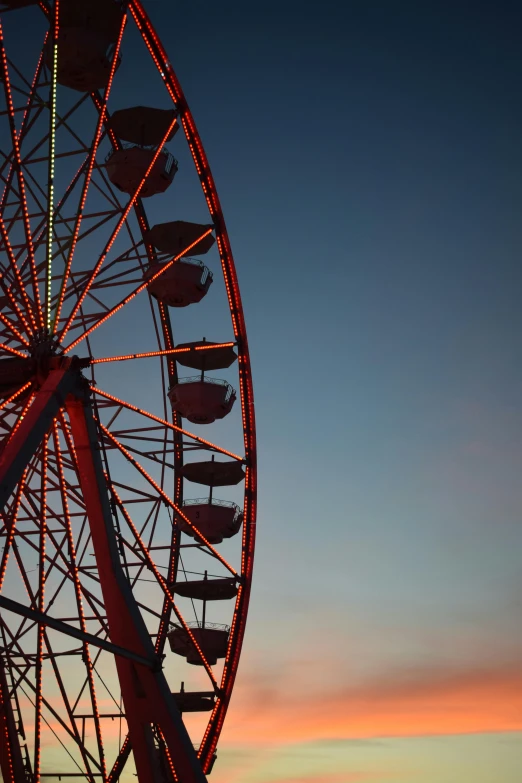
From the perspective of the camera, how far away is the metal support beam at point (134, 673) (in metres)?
12.3

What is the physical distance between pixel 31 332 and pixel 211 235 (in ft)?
19.1

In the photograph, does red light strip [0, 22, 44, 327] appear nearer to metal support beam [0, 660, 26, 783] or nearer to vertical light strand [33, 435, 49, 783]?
vertical light strand [33, 435, 49, 783]

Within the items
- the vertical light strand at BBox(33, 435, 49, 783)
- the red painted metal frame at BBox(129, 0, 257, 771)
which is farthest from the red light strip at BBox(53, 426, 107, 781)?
the red painted metal frame at BBox(129, 0, 257, 771)

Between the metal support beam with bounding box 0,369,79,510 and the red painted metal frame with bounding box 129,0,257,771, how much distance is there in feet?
19.0

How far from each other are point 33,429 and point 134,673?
11.6ft

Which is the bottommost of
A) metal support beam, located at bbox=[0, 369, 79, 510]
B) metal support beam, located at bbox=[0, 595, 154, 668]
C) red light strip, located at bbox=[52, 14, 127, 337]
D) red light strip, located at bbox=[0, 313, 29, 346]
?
metal support beam, located at bbox=[0, 595, 154, 668]

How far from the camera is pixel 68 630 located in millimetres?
10672

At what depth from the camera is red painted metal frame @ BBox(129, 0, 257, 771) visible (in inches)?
664

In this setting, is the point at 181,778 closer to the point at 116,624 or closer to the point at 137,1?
the point at 116,624

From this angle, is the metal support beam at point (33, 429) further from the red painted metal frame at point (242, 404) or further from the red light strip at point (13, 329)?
the red painted metal frame at point (242, 404)

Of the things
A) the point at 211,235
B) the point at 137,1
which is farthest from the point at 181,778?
the point at 137,1

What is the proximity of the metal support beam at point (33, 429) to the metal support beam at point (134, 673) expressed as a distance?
3.59 feet

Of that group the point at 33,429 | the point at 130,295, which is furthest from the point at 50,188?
the point at 33,429

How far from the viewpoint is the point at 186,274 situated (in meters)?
18.3
